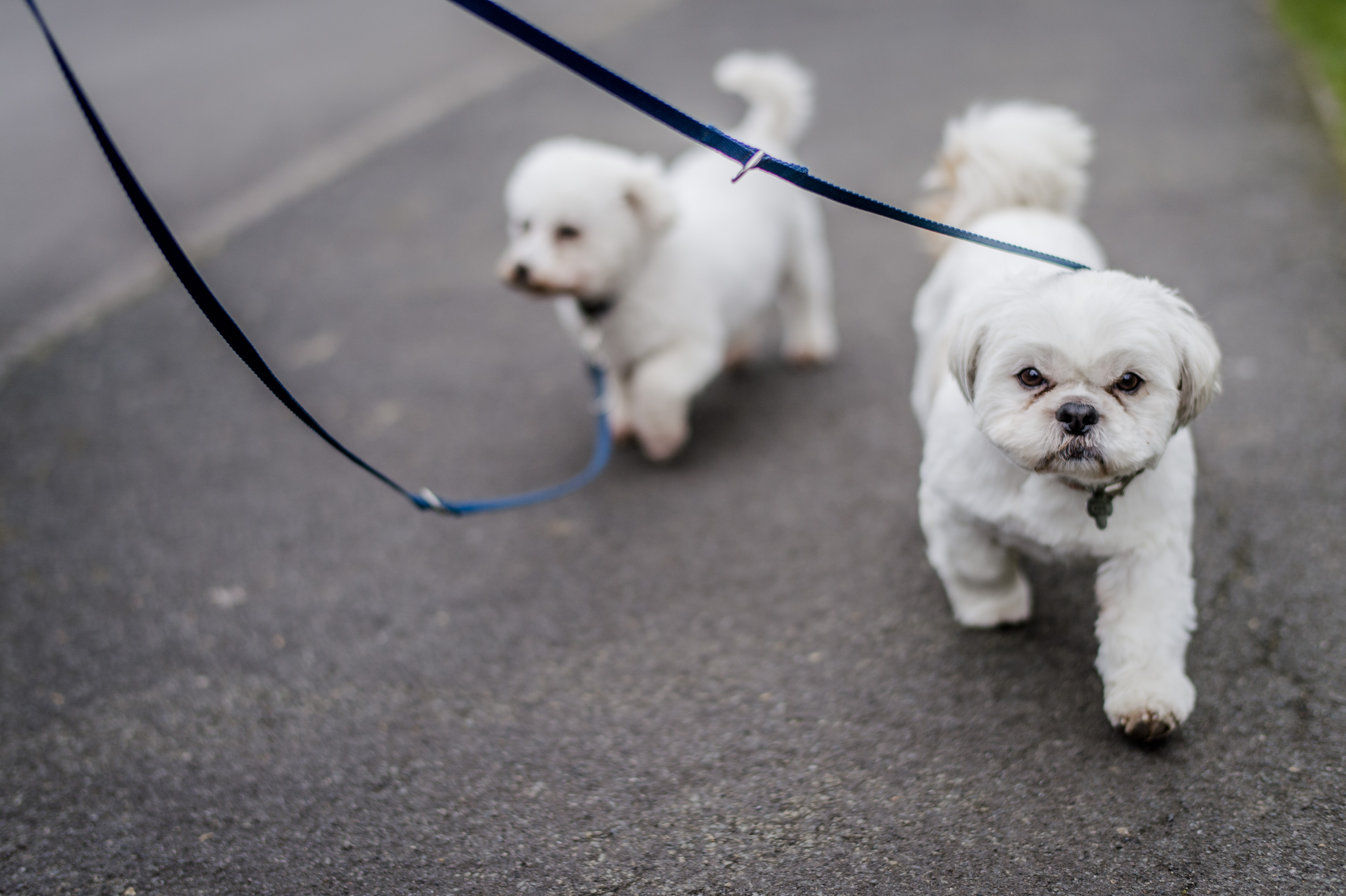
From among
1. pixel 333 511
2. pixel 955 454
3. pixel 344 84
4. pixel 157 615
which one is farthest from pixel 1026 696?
pixel 344 84

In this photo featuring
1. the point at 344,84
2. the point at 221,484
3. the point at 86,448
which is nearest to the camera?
the point at 221,484

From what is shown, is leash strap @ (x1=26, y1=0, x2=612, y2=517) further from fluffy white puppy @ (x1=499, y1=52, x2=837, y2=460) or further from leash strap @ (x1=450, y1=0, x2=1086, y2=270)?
fluffy white puppy @ (x1=499, y1=52, x2=837, y2=460)

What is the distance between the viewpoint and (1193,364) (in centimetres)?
197

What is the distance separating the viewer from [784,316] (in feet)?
14.4

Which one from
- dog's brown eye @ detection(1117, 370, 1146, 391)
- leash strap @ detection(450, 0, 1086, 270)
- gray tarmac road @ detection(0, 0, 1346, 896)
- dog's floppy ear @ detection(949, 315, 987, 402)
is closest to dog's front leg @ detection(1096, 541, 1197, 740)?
gray tarmac road @ detection(0, 0, 1346, 896)

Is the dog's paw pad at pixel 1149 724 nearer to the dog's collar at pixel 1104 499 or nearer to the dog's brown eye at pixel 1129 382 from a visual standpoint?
the dog's collar at pixel 1104 499

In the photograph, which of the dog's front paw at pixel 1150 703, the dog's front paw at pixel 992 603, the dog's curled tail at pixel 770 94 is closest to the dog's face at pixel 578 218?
the dog's curled tail at pixel 770 94

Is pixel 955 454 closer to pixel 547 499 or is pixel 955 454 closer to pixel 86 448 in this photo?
pixel 547 499

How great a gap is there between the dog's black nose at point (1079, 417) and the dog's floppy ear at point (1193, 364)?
213 millimetres

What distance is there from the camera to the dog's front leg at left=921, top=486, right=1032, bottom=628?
2.49m

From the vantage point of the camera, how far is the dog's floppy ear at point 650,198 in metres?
3.45

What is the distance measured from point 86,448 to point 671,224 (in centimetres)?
299

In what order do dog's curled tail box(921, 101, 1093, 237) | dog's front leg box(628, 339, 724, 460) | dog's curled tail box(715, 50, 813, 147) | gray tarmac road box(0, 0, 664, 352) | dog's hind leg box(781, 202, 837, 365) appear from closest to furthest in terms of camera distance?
dog's curled tail box(921, 101, 1093, 237) → dog's front leg box(628, 339, 724, 460) → dog's curled tail box(715, 50, 813, 147) → dog's hind leg box(781, 202, 837, 365) → gray tarmac road box(0, 0, 664, 352)

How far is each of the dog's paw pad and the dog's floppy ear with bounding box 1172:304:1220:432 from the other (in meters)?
0.70
